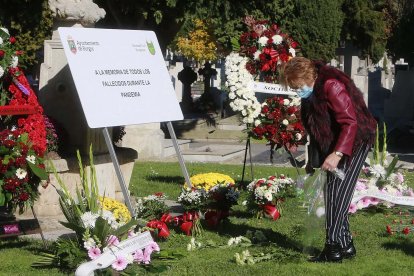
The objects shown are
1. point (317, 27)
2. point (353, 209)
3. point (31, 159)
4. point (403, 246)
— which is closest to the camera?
point (31, 159)

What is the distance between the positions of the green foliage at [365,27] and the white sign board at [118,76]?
26541 mm

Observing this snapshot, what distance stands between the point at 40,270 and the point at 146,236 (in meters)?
0.98

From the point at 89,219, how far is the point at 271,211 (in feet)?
11.2

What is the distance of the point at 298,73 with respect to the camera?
7723 millimetres

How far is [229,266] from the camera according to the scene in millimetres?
7781

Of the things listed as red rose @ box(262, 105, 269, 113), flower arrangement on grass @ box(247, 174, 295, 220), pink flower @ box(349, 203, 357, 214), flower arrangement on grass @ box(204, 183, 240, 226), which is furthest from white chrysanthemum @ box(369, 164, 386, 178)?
flower arrangement on grass @ box(204, 183, 240, 226)

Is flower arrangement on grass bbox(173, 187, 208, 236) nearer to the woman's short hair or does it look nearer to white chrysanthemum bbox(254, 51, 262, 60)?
the woman's short hair

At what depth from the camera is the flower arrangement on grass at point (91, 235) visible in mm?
7125

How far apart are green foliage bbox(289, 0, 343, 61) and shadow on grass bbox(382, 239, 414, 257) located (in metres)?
22.6

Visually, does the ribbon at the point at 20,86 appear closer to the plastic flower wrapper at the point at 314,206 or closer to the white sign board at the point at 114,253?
the white sign board at the point at 114,253

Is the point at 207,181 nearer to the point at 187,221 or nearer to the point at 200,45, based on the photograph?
the point at 187,221

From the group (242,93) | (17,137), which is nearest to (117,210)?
(17,137)

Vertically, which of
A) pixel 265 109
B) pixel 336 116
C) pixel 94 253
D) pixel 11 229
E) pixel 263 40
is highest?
pixel 336 116

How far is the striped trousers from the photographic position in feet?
25.2
